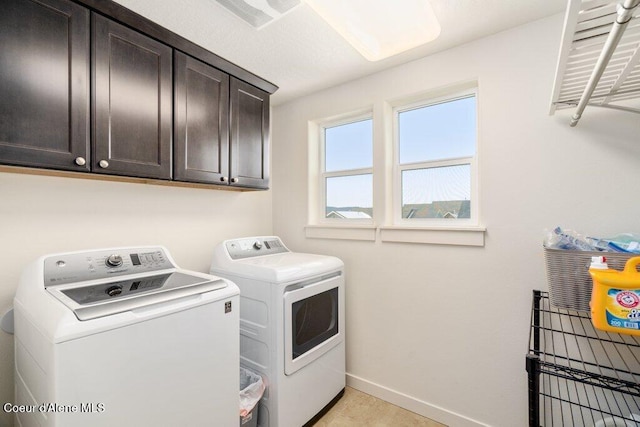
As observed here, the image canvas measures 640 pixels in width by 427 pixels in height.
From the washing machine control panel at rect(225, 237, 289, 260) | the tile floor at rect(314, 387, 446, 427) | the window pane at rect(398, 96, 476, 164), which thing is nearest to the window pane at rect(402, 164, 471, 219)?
the window pane at rect(398, 96, 476, 164)

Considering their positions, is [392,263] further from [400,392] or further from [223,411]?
[223,411]

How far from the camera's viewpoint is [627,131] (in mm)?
1371

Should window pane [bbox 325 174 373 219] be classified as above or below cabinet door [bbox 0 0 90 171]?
below

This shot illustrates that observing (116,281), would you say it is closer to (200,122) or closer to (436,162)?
(200,122)

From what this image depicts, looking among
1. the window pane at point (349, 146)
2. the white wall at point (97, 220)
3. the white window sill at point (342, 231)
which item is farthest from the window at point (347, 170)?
the white wall at point (97, 220)

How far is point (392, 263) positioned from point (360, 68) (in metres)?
1.42

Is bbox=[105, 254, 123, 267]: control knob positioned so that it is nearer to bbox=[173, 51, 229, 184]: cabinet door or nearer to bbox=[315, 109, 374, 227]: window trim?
bbox=[173, 51, 229, 184]: cabinet door

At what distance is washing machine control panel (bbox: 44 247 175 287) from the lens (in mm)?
1283

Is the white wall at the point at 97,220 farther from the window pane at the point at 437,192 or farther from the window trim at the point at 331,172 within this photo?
the window pane at the point at 437,192

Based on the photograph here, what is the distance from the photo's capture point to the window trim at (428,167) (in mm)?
1871

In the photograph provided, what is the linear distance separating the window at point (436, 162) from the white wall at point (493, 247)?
0.16 metres

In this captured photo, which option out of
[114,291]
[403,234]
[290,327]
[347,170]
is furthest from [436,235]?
[114,291]

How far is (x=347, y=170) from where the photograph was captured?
2471 mm

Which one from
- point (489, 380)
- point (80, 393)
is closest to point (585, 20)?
point (489, 380)
